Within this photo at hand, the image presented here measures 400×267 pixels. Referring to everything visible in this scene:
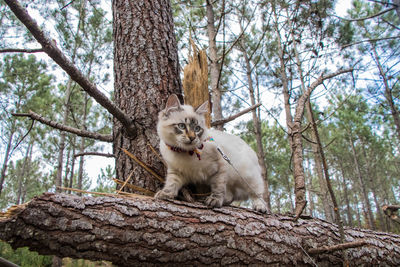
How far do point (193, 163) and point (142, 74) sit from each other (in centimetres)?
99

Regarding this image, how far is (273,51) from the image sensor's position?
882 centimetres

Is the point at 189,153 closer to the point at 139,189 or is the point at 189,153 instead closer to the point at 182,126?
the point at 182,126

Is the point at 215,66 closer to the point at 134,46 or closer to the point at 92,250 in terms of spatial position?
the point at 134,46

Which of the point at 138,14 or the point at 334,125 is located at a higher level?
the point at 334,125

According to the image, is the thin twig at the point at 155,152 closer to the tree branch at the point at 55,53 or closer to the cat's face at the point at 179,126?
the cat's face at the point at 179,126

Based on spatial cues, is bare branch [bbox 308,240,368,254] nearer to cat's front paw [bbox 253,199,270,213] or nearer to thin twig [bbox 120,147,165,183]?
cat's front paw [bbox 253,199,270,213]

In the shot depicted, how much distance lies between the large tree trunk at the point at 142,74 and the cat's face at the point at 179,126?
0.15 metres

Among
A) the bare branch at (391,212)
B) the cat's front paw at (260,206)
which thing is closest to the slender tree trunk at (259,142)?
the bare branch at (391,212)

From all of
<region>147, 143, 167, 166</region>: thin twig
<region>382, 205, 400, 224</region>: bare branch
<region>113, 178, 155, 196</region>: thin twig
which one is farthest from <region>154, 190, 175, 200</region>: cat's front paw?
<region>382, 205, 400, 224</region>: bare branch

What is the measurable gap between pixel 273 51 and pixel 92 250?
9006 millimetres

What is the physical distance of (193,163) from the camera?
6.93ft

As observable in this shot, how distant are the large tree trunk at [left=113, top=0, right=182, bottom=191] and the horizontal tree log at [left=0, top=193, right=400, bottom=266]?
2.51ft

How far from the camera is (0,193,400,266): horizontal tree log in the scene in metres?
1.10

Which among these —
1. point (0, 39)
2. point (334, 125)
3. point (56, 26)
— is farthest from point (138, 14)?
point (334, 125)
